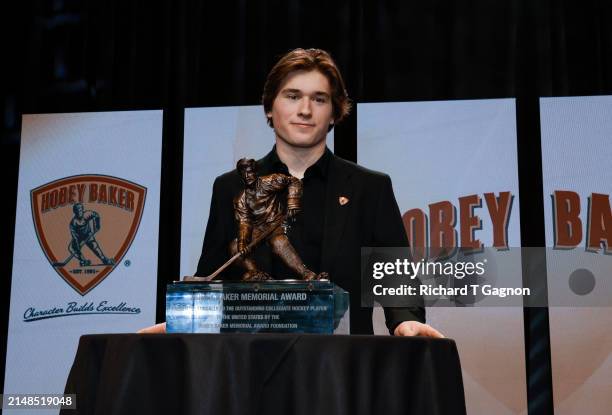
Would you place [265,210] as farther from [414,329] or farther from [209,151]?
[209,151]

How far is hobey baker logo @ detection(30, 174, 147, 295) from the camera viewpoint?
13.1 feet

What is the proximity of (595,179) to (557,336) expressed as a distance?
2.59 ft

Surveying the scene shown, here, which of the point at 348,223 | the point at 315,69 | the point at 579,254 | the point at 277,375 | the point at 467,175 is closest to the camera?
the point at 277,375

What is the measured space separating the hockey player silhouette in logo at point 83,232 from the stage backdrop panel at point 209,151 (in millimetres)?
469

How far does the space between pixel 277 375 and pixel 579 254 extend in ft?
8.65

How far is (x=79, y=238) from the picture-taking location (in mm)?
4031

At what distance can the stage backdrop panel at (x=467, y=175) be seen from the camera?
11.9 feet

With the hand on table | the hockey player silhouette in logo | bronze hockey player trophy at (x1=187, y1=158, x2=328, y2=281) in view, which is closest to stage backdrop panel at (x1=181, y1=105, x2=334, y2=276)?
the hockey player silhouette in logo

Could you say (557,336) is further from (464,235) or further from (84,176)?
(84,176)

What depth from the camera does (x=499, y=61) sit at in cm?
400

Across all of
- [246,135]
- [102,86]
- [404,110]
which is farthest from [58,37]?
[404,110]

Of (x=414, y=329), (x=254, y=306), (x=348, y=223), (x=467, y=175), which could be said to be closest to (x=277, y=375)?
(x=254, y=306)

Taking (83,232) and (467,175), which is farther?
(83,232)

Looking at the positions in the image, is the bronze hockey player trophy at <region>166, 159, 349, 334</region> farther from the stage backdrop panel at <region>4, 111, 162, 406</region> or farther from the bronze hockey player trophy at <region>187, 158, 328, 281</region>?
the stage backdrop panel at <region>4, 111, 162, 406</region>
